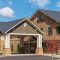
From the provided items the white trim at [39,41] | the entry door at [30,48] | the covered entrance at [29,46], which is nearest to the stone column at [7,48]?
the white trim at [39,41]

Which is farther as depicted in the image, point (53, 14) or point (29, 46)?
point (29, 46)

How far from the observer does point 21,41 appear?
194 feet

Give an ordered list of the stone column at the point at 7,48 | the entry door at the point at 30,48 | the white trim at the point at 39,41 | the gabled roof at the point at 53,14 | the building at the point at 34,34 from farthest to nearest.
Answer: the entry door at the point at 30,48 < the gabled roof at the point at 53,14 < the white trim at the point at 39,41 < the building at the point at 34,34 < the stone column at the point at 7,48

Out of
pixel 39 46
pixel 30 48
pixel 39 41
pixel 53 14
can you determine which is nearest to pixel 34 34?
pixel 39 41

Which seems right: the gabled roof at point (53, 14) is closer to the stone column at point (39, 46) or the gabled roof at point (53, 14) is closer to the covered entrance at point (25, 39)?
the covered entrance at point (25, 39)

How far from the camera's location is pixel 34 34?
53.2m

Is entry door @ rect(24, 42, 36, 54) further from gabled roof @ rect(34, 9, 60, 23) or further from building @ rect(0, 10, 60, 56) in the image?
gabled roof @ rect(34, 9, 60, 23)

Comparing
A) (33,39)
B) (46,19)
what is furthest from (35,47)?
(46,19)

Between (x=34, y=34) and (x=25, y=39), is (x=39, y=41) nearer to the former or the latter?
(x=34, y=34)

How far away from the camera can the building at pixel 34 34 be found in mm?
50219

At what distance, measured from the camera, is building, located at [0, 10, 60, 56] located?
1977 inches

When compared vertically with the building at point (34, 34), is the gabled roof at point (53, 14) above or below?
above

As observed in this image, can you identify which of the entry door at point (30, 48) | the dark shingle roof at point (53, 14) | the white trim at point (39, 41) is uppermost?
the dark shingle roof at point (53, 14)

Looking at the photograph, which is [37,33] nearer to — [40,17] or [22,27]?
[22,27]
